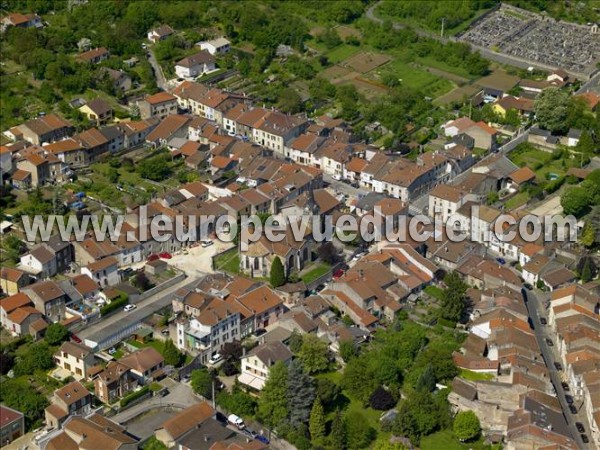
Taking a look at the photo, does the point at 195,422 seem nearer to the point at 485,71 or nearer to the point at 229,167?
the point at 229,167

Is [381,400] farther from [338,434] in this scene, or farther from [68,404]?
[68,404]

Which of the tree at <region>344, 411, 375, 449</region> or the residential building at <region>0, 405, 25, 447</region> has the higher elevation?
the tree at <region>344, 411, 375, 449</region>

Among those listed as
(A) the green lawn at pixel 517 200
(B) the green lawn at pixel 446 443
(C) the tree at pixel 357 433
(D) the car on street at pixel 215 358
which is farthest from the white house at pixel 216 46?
(B) the green lawn at pixel 446 443

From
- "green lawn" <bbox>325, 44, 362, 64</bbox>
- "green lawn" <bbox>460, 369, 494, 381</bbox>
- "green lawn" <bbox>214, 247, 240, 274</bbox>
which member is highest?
"green lawn" <bbox>460, 369, 494, 381</bbox>

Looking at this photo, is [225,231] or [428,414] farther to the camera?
[225,231]

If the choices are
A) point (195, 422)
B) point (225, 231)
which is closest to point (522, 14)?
point (225, 231)

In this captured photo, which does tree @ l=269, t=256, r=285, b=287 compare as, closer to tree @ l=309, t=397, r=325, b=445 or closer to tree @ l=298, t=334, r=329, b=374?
tree @ l=298, t=334, r=329, b=374

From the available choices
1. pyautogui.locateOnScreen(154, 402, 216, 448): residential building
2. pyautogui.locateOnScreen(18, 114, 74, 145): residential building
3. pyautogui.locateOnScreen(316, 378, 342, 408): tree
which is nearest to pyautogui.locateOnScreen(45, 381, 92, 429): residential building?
pyautogui.locateOnScreen(154, 402, 216, 448): residential building
